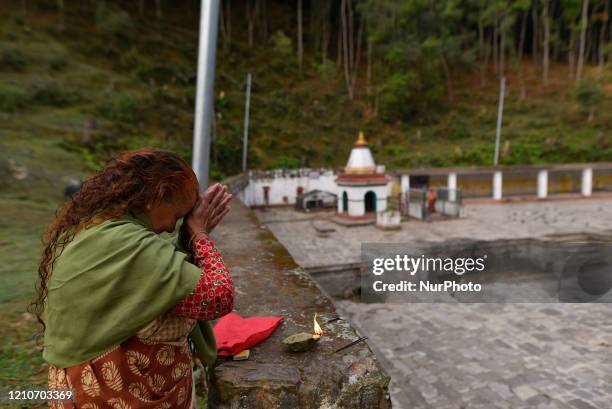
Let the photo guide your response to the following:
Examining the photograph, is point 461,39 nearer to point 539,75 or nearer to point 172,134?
point 539,75

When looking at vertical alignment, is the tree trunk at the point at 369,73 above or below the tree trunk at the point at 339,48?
below

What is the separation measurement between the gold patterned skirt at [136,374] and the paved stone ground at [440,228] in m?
9.04

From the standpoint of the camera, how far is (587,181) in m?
24.6

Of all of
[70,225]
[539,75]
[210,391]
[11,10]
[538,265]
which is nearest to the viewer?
[70,225]

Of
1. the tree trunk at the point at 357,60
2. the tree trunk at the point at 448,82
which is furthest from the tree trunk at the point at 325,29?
the tree trunk at the point at 448,82

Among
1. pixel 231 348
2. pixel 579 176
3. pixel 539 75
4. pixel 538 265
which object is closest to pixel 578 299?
pixel 538 265

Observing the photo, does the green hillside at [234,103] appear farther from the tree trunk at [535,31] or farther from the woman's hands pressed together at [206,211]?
the woman's hands pressed together at [206,211]

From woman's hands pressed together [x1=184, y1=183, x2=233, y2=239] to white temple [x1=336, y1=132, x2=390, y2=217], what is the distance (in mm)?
16886

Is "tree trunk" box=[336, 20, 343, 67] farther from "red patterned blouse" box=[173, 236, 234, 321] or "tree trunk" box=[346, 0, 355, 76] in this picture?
"red patterned blouse" box=[173, 236, 234, 321]

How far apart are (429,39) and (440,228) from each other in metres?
23.9

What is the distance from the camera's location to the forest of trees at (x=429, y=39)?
116ft

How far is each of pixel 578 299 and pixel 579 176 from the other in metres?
19.2

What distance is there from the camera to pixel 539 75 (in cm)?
4128

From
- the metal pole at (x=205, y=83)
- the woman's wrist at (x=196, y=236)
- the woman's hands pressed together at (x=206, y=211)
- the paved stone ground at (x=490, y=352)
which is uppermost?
the metal pole at (x=205, y=83)
